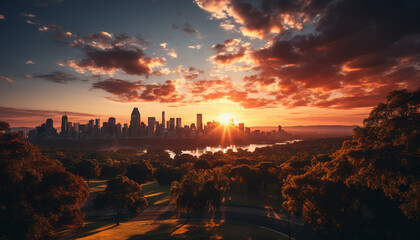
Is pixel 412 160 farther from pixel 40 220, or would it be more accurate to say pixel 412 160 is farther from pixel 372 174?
pixel 40 220

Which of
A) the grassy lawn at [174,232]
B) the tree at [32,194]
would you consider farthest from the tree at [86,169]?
the tree at [32,194]

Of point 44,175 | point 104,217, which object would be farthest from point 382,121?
point 104,217

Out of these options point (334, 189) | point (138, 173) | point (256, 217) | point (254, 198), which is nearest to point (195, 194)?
point (256, 217)

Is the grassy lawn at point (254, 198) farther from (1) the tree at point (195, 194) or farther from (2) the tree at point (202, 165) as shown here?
(2) the tree at point (202, 165)

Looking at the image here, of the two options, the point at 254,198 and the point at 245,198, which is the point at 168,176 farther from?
the point at 254,198

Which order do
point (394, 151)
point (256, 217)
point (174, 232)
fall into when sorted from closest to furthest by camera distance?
point (394, 151) < point (174, 232) < point (256, 217)
